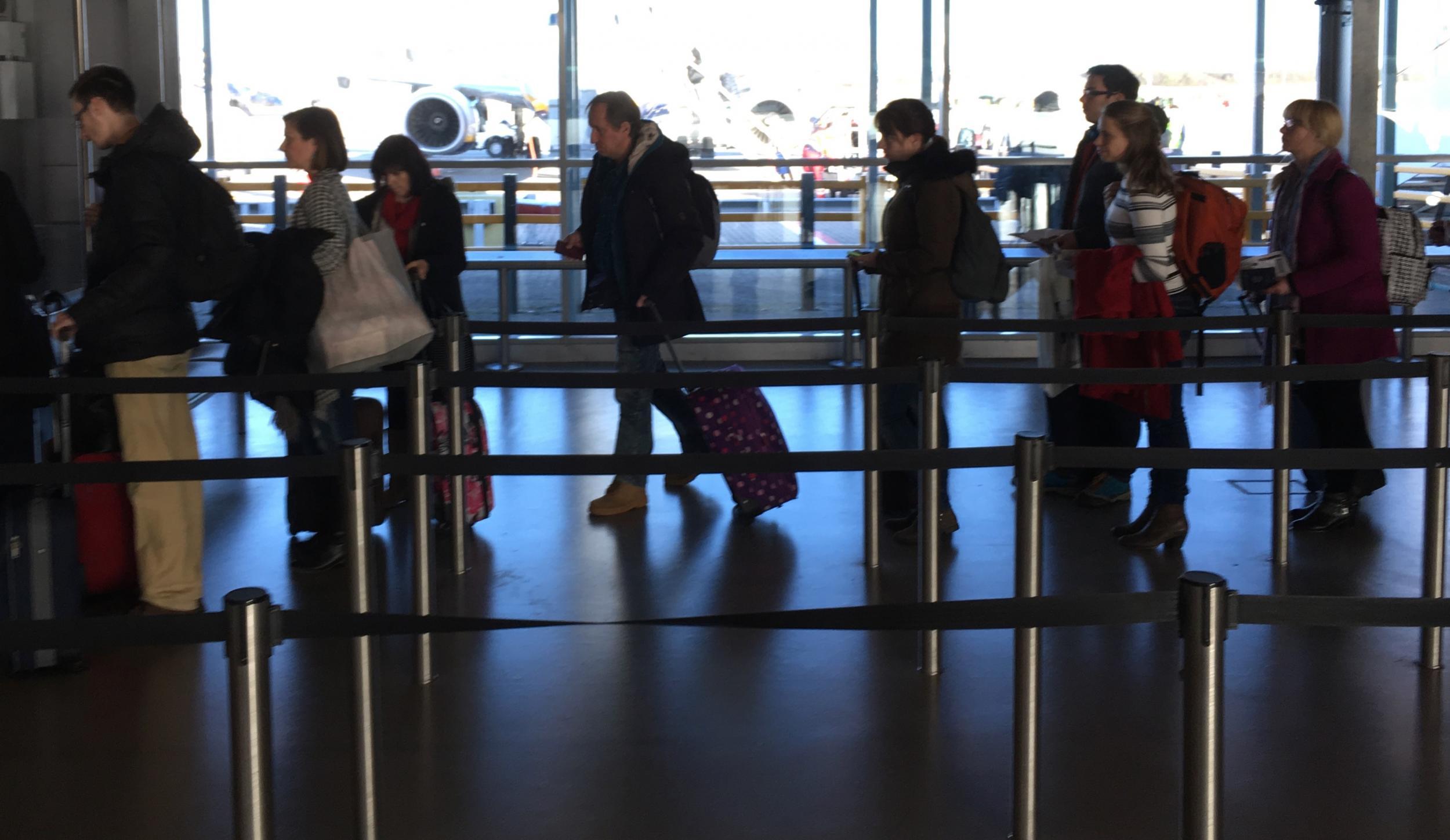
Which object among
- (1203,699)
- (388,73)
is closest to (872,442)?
(1203,699)

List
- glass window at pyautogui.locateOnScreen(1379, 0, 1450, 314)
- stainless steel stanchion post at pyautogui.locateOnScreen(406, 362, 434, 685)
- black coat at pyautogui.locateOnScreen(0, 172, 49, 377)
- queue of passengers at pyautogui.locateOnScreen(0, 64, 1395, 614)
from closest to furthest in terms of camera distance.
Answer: stainless steel stanchion post at pyautogui.locateOnScreen(406, 362, 434, 685)
queue of passengers at pyautogui.locateOnScreen(0, 64, 1395, 614)
black coat at pyautogui.locateOnScreen(0, 172, 49, 377)
glass window at pyautogui.locateOnScreen(1379, 0, 1450, 314)

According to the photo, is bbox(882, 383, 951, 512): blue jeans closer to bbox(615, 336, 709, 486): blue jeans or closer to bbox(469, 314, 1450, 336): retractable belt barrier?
bbox(469, 314, 1450, 336): retractable belt barrier

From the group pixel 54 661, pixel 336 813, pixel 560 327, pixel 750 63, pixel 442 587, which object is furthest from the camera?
pixel 750 63

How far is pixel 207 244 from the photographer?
5.19 metres

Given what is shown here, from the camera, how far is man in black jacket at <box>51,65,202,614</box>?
16.4ft

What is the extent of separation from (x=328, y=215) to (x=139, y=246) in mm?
886

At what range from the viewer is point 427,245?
7.00 meters

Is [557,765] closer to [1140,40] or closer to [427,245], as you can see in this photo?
[427,245]

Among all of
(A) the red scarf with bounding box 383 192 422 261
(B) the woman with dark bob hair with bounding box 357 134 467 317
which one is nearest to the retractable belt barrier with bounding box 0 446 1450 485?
(B) the woman with dark bob hair with bounding box 357 134 467 317

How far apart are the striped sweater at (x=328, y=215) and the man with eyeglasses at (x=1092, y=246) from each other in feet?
9.61

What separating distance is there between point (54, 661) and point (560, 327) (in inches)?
99.5

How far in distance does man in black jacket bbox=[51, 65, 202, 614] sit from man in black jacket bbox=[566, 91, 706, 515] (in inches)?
72.8

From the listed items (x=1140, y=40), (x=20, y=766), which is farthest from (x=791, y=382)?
(x=1140, y=40)

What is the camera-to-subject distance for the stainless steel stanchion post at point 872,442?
588 cm
